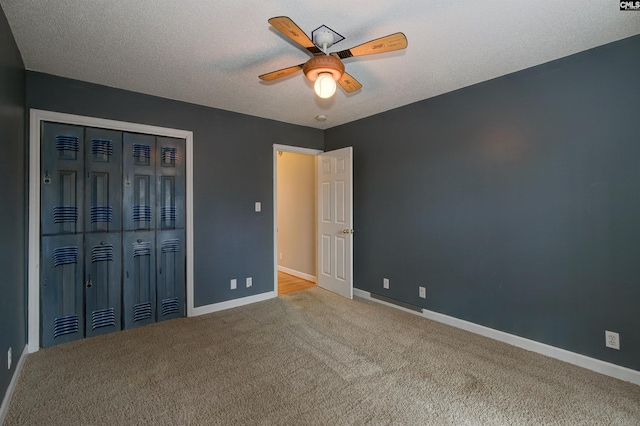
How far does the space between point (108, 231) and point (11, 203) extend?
0.94 m

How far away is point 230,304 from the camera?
391 centimetres

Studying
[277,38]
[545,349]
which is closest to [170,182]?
[277,38]

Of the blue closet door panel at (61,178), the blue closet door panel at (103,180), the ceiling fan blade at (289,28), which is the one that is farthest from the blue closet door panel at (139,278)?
the ceiling fan blade at (289,28)

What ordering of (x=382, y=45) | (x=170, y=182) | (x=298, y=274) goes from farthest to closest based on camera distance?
(x=298, y=274), (x=170, y=182), (x=382, y=45)

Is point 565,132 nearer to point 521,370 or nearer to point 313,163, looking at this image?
point 521,370

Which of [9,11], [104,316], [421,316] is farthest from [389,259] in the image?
[9,11]

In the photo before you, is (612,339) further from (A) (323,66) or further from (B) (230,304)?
(B) (230,304)

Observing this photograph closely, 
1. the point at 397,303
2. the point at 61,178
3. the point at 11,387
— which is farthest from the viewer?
the point at 397,303

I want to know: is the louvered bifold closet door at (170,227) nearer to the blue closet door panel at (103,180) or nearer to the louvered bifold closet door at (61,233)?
the blue closet door panel at (103,180)

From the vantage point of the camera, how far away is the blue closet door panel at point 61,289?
2814mm

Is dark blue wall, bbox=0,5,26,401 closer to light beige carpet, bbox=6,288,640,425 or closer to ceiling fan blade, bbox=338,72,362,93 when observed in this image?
light beige carpet, bbox=6,288,640,425

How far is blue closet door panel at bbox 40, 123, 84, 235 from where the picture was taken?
280 cm

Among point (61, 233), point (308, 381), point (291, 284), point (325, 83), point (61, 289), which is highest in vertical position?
point (325, 83)

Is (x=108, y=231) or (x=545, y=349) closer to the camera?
(x=545, y=349)
